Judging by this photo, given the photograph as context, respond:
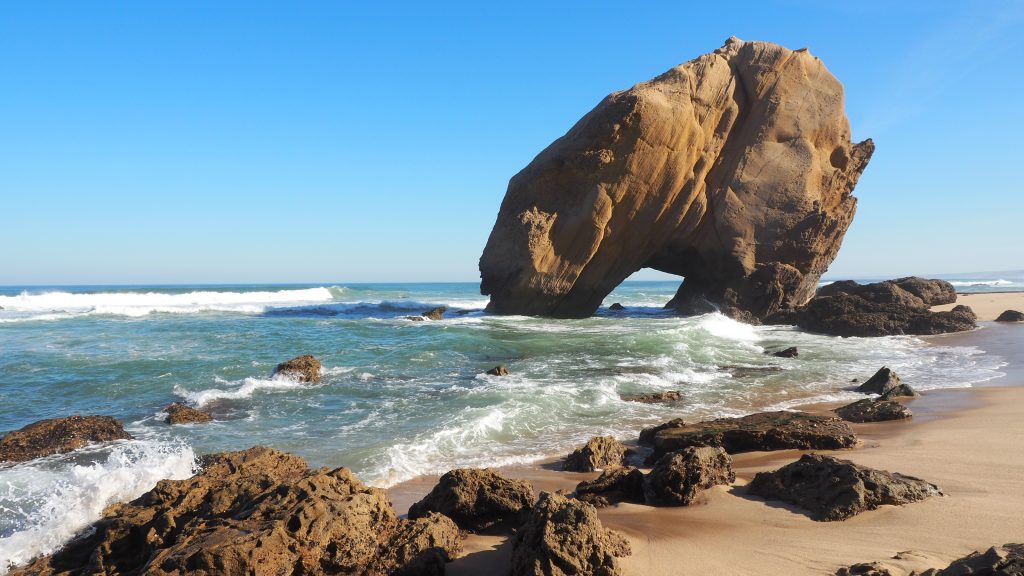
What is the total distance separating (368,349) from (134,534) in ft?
37.9

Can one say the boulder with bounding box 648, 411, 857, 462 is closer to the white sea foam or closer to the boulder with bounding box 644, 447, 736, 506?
the boulder with bounding box 644, 447, 736, 506

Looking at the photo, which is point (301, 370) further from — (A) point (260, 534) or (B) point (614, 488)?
(A) point (260, 534)

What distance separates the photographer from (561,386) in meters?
10.7

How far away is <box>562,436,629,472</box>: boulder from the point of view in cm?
618

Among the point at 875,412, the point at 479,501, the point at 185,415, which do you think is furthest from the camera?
the point at 185,415

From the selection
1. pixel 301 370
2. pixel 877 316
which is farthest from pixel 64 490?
pixel 877 316

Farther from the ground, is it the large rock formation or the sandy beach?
the large rock formation

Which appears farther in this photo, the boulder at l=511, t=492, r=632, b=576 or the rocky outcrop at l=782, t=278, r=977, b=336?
the rocky outcrop at l=782, t=278, r=977, b=336

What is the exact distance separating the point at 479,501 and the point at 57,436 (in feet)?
19.4

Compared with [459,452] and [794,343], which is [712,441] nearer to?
[459,452]

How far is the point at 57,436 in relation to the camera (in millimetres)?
7363

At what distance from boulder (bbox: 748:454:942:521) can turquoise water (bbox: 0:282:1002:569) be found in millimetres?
2745

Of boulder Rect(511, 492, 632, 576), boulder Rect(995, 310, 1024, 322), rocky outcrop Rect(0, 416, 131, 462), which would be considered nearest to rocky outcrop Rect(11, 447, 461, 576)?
boulder Rect(511, 492, 632, 576)

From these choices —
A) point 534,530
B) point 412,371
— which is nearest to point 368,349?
point 412,371
